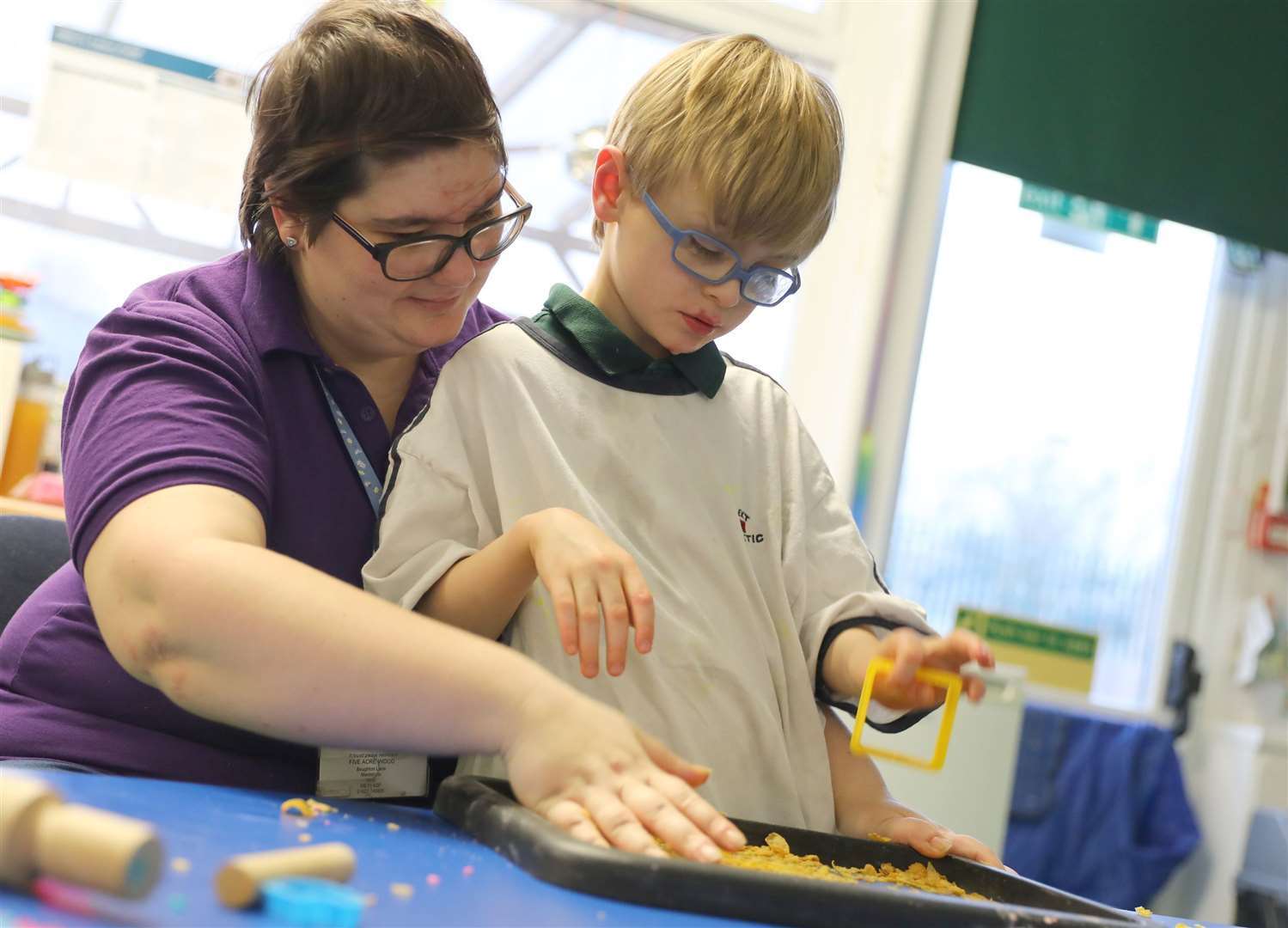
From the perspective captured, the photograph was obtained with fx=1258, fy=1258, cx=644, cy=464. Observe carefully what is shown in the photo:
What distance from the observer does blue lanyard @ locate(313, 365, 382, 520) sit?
1.01 m

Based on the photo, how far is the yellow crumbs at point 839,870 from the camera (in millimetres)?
761

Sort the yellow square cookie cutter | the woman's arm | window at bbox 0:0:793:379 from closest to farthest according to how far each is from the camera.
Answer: the woman's arm
the yellow square cookie cutter
window at bbox 0:0:793:379

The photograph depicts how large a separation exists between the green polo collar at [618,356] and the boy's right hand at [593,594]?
0.34 m

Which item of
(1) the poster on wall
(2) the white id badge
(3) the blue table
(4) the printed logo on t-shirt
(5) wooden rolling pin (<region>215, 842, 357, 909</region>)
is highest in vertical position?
(1) the poster on wall

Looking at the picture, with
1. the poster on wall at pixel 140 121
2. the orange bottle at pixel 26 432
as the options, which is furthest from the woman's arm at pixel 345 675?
the poster on wall at pixel 140 121

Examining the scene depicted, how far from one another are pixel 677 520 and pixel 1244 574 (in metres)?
2.65

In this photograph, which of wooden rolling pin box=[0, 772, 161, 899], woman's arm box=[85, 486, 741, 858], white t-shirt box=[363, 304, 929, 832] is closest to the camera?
wooden rolling pin box=[0, 772, 161, 899]

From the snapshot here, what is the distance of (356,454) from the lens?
3.37 ft

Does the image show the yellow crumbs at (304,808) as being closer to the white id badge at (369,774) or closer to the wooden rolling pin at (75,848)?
A: the white id badge at (369,774)

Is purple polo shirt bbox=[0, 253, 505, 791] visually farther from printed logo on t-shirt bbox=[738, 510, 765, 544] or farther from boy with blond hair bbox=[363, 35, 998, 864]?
printed logo on t-shirt bbox=[738, 510, 765, 544]

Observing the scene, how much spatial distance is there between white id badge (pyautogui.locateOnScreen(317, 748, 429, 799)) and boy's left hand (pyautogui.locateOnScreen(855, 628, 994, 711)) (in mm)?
353

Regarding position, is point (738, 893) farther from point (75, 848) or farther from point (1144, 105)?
point (1144, 105)

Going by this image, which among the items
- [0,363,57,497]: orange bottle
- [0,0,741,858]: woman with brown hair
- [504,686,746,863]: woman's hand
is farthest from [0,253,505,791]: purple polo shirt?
[0,363,57,497]: orange bottle

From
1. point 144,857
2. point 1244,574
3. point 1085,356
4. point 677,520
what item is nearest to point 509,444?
point 677,520
